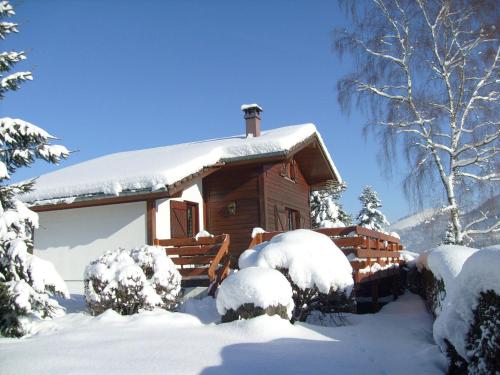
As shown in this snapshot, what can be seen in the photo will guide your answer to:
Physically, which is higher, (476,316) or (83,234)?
(83,234)

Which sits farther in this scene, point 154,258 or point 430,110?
point 430,110

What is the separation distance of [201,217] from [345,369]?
33.5 ft

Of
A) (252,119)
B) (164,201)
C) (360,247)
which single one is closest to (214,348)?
(360,247)

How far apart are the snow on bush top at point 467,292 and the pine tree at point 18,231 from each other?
5.34m

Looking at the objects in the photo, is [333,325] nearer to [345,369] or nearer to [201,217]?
[345,369]

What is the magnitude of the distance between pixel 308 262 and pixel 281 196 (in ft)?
29.7

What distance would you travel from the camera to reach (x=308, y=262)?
7.07 m

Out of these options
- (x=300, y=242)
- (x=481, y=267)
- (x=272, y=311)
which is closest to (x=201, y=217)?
(x=300, y=242)

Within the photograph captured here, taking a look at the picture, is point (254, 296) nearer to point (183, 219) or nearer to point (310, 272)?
point (310, 272)

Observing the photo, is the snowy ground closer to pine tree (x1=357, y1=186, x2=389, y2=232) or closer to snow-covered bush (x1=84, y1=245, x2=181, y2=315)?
snow-covered bush (x1=84, y1=245, x2=181, y2=315)

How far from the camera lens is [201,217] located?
1436 cm

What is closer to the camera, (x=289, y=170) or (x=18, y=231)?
(x=18, y=231)

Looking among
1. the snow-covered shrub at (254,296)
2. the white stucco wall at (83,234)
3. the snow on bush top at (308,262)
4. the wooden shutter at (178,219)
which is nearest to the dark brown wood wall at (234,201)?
the wooden shutter at (178,219)

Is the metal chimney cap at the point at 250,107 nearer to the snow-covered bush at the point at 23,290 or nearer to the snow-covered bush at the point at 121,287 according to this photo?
the snow-covered bush at the point at 121,287
